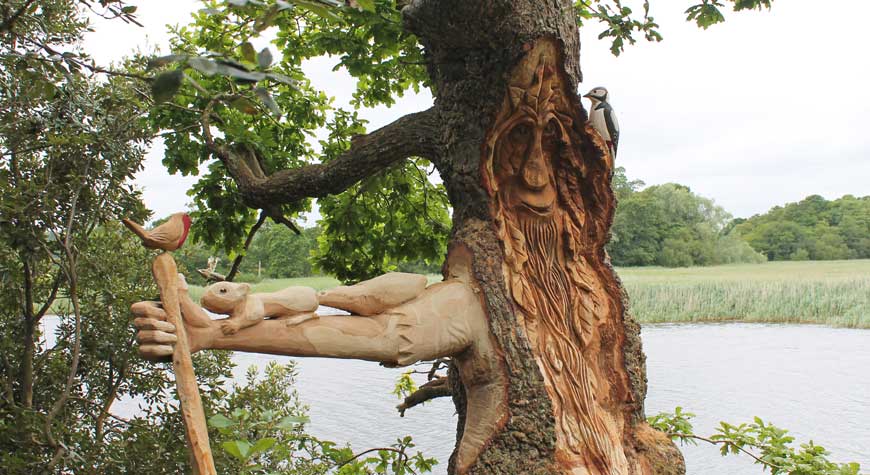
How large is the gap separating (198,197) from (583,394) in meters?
2.16

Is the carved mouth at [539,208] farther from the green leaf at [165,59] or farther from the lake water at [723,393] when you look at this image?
the lake water at [723,393]

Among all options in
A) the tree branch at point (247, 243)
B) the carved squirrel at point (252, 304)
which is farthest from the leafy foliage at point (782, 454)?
the tree branch at point (247, 243)

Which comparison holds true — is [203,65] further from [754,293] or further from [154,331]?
[754,293]

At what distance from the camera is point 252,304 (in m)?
1.72

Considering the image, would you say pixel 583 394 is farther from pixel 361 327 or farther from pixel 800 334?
pixel 800 334

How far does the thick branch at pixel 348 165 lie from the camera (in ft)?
7.47

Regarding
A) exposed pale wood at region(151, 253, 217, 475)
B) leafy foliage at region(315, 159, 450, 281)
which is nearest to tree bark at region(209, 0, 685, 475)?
exposed pale wood at region(151, 253, 217, 475)

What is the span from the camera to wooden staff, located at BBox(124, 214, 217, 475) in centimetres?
145

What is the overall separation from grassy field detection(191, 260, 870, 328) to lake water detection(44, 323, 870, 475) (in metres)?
0.17

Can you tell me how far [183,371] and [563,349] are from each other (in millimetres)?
1086

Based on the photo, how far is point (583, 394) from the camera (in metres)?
2.08

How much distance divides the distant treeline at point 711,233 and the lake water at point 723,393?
1.12 meters

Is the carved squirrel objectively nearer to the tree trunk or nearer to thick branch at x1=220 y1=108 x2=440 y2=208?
the tree trunk

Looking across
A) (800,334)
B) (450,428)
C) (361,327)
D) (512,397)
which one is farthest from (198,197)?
(800,334)
